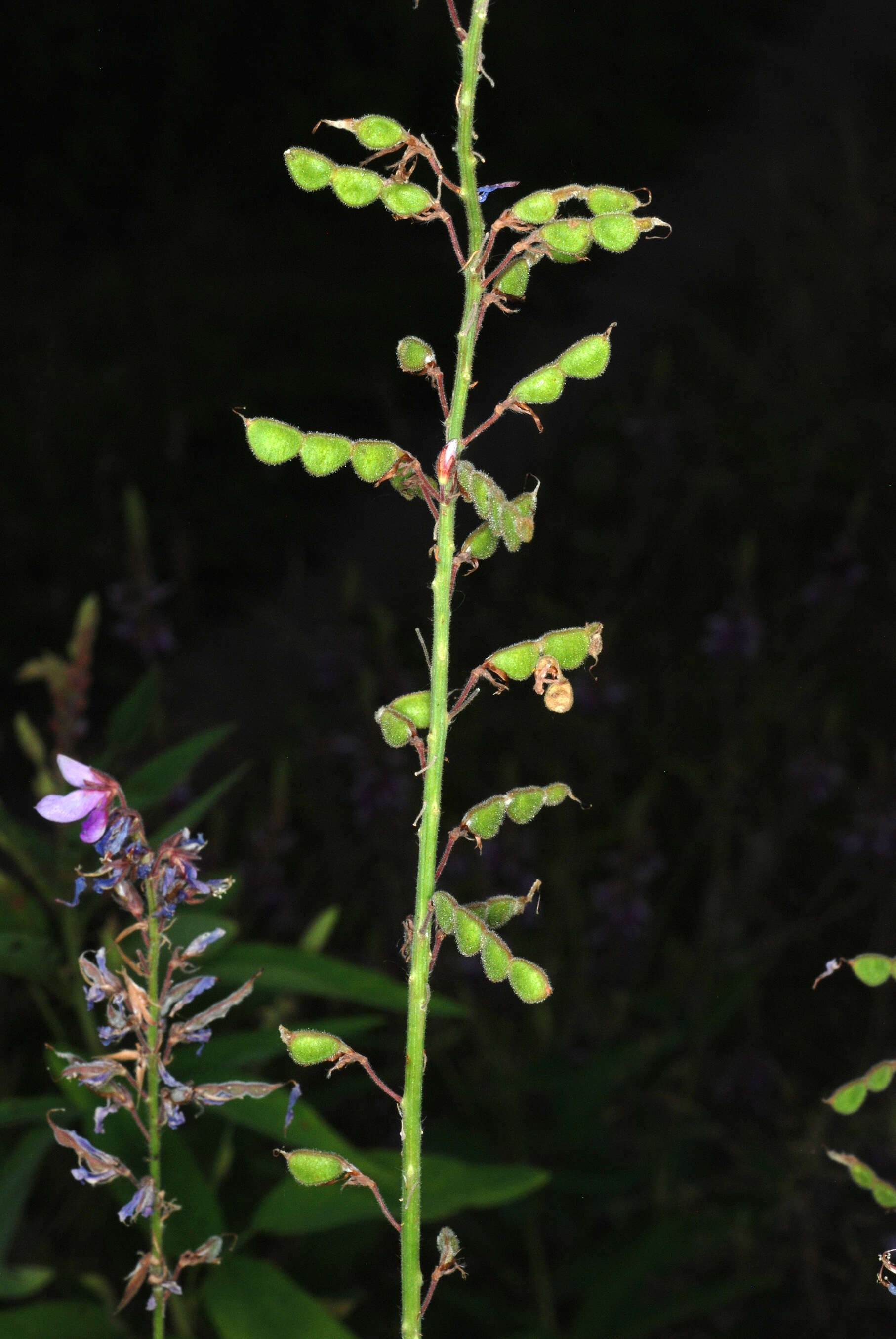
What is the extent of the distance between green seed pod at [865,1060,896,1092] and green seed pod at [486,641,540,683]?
28 centimetres

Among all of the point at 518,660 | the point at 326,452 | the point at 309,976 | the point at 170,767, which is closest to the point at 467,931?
the point at 518,660

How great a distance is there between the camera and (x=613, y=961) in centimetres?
241

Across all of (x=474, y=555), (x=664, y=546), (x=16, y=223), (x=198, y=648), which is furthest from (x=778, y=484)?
(x=474, y=555)

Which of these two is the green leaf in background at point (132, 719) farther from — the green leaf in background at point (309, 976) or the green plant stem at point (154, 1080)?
the green plant stem at point (154, 1080)

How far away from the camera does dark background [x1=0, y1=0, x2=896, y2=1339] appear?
187 cm

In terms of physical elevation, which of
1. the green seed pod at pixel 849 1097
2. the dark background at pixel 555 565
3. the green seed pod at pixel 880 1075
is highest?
the dark background at pixel 555 565

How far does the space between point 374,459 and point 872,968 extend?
41 cm

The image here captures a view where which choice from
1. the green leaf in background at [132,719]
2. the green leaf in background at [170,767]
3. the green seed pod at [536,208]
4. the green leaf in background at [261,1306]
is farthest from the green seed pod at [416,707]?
the green leaf in background at [132,719]

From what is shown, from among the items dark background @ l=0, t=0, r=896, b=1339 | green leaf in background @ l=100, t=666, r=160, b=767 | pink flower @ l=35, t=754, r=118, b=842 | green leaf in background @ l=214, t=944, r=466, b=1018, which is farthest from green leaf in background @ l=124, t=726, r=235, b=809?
pink flower @ l=35, t=754, r=118, b=842

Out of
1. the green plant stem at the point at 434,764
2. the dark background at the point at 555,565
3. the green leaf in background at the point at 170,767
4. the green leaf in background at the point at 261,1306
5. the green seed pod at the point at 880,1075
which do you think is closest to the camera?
the green plant stem at the point at 434,764

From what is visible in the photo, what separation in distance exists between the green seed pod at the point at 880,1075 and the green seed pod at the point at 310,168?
1.69ft

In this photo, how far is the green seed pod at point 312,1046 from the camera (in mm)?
639

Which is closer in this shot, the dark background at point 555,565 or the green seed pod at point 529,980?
the green seed pod at point 529,980

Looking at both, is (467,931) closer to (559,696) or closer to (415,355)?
(559,696)
